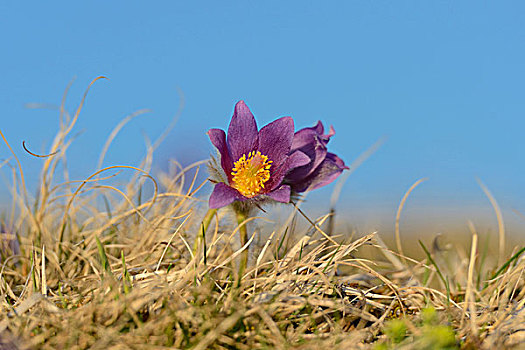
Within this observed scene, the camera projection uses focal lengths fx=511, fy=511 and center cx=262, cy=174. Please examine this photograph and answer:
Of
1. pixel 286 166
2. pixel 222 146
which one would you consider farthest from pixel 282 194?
pixel 222 146

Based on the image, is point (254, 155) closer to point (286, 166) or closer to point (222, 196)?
point (286, 166)

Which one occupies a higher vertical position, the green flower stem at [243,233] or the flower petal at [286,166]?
the flower petal at [286,166]

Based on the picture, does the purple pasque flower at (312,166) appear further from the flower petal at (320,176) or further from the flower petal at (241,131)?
Result: the flower petal at (241,131)

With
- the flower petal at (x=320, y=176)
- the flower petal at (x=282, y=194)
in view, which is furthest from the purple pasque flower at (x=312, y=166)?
the flower petal at (x=282, y=194)

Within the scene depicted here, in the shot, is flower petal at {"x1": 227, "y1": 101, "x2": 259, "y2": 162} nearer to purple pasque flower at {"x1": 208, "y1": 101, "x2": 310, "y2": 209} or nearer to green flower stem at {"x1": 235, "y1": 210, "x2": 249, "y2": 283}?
purple pasque flower at {"x1": 208, "y1": 101, "x2": 310, "y2": 209}

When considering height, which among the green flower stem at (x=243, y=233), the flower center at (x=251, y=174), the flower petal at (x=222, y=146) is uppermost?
the flower petal at (x=222, y=146)

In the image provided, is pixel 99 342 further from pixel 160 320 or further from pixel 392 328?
pixel 392 328

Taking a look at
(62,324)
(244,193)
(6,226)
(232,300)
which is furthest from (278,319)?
(6,226)

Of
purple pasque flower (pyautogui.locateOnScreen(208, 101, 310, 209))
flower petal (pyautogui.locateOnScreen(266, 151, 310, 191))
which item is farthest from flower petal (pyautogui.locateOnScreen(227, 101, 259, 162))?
flower petal (pyautogui.locateOnScreen(266, 151, 310, 191))
